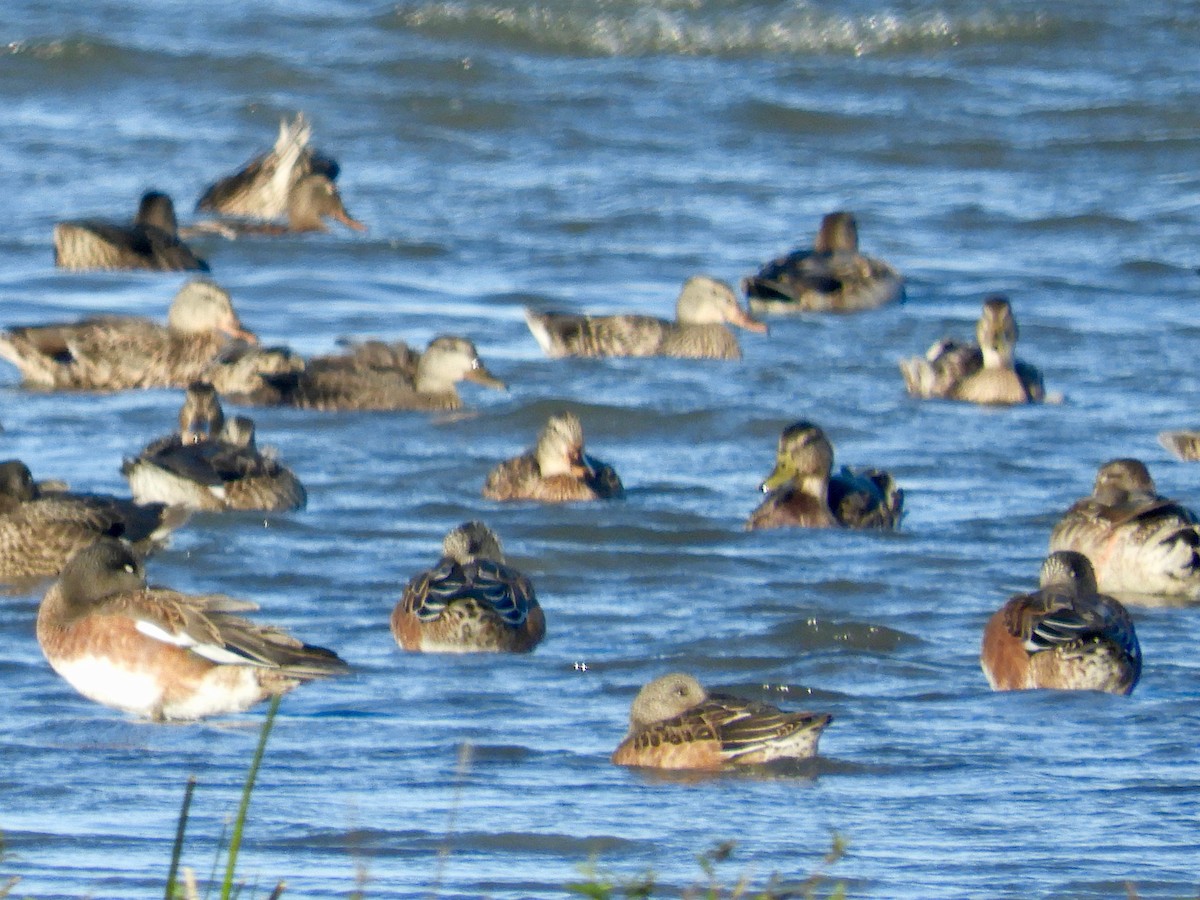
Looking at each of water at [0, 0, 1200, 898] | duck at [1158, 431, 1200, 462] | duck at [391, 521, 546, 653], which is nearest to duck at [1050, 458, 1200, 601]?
water at [0, 0, 1200, 898]

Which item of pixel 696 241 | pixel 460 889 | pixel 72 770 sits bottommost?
pixel 460 889

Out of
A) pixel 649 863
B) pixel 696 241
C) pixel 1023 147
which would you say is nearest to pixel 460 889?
pixel 649 863

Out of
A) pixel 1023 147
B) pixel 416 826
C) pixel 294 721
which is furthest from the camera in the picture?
pixel 1023 147

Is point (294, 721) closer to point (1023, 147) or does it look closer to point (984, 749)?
point (984, 749)

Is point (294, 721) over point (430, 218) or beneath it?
beneath

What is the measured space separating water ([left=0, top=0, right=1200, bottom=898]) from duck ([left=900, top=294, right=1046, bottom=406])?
0.25 m

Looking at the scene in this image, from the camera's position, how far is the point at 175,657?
322 inches

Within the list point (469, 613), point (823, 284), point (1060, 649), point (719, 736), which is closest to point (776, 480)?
point (469, 613)

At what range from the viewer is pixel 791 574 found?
1063 centimetres

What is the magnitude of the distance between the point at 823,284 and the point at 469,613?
8724 mm

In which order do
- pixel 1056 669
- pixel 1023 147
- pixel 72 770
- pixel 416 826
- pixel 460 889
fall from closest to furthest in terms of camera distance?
pixel 460 889, pixel 416 826, pixel 72 770, pixel 1056 669, pixel 1023 147

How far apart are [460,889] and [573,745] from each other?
1.68 m

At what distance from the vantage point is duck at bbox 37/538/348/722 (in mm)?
8156

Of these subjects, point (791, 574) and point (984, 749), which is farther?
point (791, 574)
